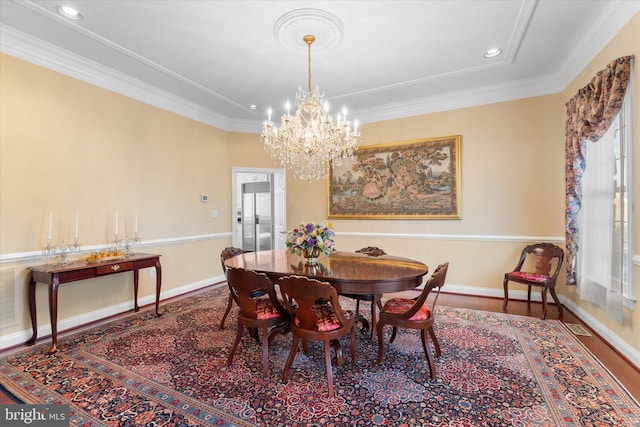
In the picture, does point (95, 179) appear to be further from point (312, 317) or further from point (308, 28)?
point (312, 317)

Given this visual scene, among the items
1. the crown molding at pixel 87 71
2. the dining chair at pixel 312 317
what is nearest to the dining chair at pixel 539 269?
the dining chair at pixel 312 317

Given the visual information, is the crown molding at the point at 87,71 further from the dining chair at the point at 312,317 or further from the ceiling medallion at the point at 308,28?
→ the dining chair at the point at 312,317

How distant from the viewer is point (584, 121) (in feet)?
9.59

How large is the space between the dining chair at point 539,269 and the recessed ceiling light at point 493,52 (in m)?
2.40

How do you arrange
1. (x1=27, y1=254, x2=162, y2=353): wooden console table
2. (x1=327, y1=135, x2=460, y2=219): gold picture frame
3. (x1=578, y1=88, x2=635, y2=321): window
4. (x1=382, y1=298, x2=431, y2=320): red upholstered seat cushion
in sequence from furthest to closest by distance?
1. (x1=327, y1=135, x2=460, y2=219): gold picture frame
2. (x1=27, y1=254, x2=162, y2=353): wooden console table
3. (x1=578, y1=88, x2=635, y2=321): window
4. (x1=382, y1=298, x2=431, y2=320): red upholstered seat cushion

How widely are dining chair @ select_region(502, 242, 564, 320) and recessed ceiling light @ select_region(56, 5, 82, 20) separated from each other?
521cm

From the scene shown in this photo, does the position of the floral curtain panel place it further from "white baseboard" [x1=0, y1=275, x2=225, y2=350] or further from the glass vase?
"white baseboard" [x1=0, y1=275, x2=225, y2=350]

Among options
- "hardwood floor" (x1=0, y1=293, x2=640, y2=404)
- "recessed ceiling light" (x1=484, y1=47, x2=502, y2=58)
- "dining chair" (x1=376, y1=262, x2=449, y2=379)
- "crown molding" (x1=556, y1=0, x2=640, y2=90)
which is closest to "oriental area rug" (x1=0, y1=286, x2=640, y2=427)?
"hardwood floor" (x1=0, y1=293, x2=640, y2=404)

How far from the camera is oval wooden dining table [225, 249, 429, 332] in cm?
221

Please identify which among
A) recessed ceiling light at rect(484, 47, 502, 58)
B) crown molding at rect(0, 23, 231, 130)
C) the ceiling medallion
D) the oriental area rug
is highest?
recessed ceiling light at rect(484, 47, 502, 58)

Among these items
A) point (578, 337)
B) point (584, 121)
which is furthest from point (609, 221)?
point (578, 337)

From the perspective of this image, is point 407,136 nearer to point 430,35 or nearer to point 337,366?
point 430,35

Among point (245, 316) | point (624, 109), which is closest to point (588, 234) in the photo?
point (624, 109)

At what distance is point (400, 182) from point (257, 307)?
317cm
